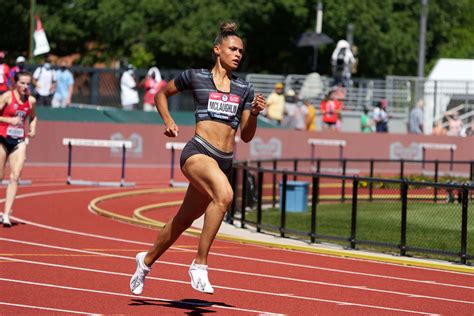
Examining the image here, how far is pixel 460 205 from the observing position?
16.7 m

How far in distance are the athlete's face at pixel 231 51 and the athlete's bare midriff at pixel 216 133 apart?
0.53m

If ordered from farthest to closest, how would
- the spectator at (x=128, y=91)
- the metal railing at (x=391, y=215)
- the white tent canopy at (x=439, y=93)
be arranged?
the white tent canopy at (x=439, y=93) < the spectator at (x=128, y=91) < the metal railing at (x=391, y=215)

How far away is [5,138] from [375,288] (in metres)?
6.58

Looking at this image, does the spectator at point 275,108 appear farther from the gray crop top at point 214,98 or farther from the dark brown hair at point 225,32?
the gray crop top at point 214,98

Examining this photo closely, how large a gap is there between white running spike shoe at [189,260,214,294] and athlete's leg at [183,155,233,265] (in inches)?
2.3

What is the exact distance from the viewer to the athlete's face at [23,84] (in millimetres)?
17844

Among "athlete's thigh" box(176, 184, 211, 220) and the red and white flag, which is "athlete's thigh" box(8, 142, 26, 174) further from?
the red and white flag

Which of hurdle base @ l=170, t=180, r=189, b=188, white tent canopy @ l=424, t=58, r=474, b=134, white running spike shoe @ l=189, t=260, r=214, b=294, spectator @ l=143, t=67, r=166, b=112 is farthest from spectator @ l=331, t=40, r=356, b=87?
white running spike shoe @ l=189, t=260, r=214, b=294

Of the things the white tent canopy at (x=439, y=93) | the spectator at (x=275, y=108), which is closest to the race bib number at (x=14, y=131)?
the spectator at (x=275, y=108)

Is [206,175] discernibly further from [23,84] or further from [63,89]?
[63,89]

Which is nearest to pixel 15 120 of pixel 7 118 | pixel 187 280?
pixel 7 118

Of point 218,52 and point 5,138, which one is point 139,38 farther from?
point 218,52

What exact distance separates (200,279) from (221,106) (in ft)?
4.88

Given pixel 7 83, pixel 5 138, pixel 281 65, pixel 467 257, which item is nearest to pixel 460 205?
pixel 467 257
